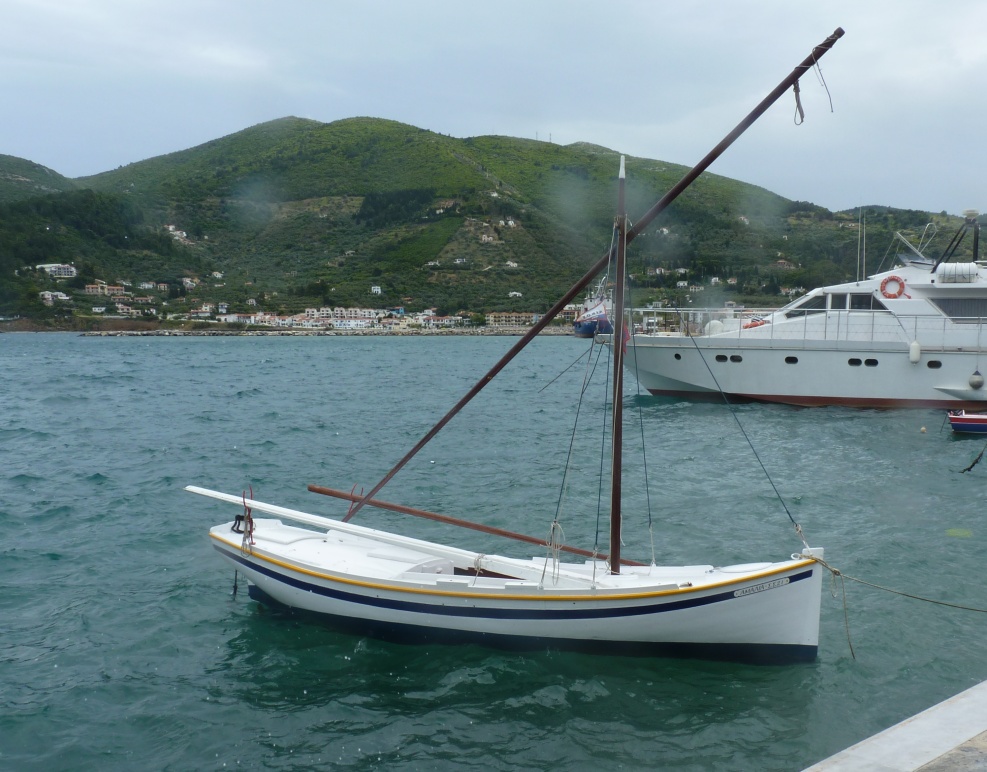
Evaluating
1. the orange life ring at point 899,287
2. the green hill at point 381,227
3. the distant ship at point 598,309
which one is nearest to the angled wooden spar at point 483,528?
the distant ship at point 598,309

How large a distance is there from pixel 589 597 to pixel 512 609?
34.9 inches

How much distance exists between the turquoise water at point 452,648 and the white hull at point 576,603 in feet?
1.01

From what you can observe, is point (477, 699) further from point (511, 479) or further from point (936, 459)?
point (936, 459)

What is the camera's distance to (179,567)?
12047mm

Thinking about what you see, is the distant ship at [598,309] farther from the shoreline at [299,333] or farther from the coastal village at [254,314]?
the coastal village at [254,314]

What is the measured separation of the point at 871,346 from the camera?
88.8 feet

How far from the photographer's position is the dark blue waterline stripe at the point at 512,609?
7.82 metres

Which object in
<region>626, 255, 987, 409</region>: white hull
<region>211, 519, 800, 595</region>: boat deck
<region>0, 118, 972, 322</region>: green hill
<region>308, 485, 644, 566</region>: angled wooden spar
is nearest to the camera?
<region>211, 519, 800, 595</region>: boat deck

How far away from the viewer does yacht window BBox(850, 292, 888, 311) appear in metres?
28.0

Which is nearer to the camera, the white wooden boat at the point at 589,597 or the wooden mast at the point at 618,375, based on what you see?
the white wooden boat at the point at 589,597

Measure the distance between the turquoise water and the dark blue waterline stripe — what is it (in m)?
0.62

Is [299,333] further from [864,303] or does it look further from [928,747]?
[928,747]

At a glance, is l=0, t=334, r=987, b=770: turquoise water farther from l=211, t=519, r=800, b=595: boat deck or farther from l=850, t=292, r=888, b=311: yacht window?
l=850, t=292, r=888, b=311: yacht window

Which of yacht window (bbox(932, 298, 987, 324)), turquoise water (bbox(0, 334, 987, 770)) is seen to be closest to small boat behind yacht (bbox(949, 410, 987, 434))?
turquoise water (bbox(0, 334, 987, 770))
